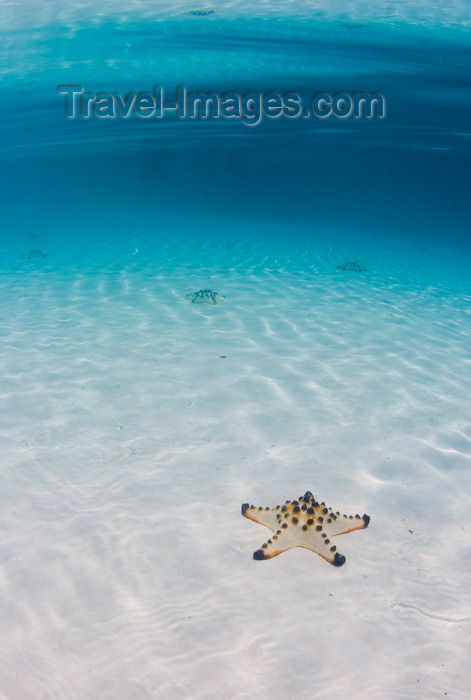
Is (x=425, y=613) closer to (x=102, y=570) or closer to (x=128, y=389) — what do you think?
(x=102, y=570)

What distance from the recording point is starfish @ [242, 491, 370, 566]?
12.7 ft

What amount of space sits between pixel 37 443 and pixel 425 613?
472 centimetres

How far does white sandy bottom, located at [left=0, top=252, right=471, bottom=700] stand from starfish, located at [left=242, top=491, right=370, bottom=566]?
186mm

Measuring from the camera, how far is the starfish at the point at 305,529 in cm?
388

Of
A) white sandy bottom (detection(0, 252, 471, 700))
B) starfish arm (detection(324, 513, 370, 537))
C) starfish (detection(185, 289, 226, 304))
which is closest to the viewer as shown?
white sandy bottom (detection(0, 252, 471, 700))

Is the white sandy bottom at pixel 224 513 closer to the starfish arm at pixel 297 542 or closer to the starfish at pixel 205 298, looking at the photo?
the starfish arm at pixel 297 542

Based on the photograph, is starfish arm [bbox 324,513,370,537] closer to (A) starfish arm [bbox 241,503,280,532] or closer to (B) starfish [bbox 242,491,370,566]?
(B) starfish [bbox 242,491,370,566]

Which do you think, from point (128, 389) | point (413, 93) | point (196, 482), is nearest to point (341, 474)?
Result: point (196, 482)

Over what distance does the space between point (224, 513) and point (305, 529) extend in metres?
0.98

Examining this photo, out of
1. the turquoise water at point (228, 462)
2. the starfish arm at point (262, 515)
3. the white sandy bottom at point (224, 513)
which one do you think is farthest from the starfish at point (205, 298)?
the starfish arm at point (262, 515)

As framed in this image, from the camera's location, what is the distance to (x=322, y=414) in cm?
654

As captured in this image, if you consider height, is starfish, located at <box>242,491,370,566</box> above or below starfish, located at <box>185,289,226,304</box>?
above

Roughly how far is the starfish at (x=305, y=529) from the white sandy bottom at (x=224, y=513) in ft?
0.61

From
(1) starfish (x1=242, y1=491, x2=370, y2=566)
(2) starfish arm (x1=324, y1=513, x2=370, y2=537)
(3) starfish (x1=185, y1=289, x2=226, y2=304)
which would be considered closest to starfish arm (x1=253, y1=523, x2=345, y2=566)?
(1) starfish (x1=242, y1=491, x2=370, y2=566)
